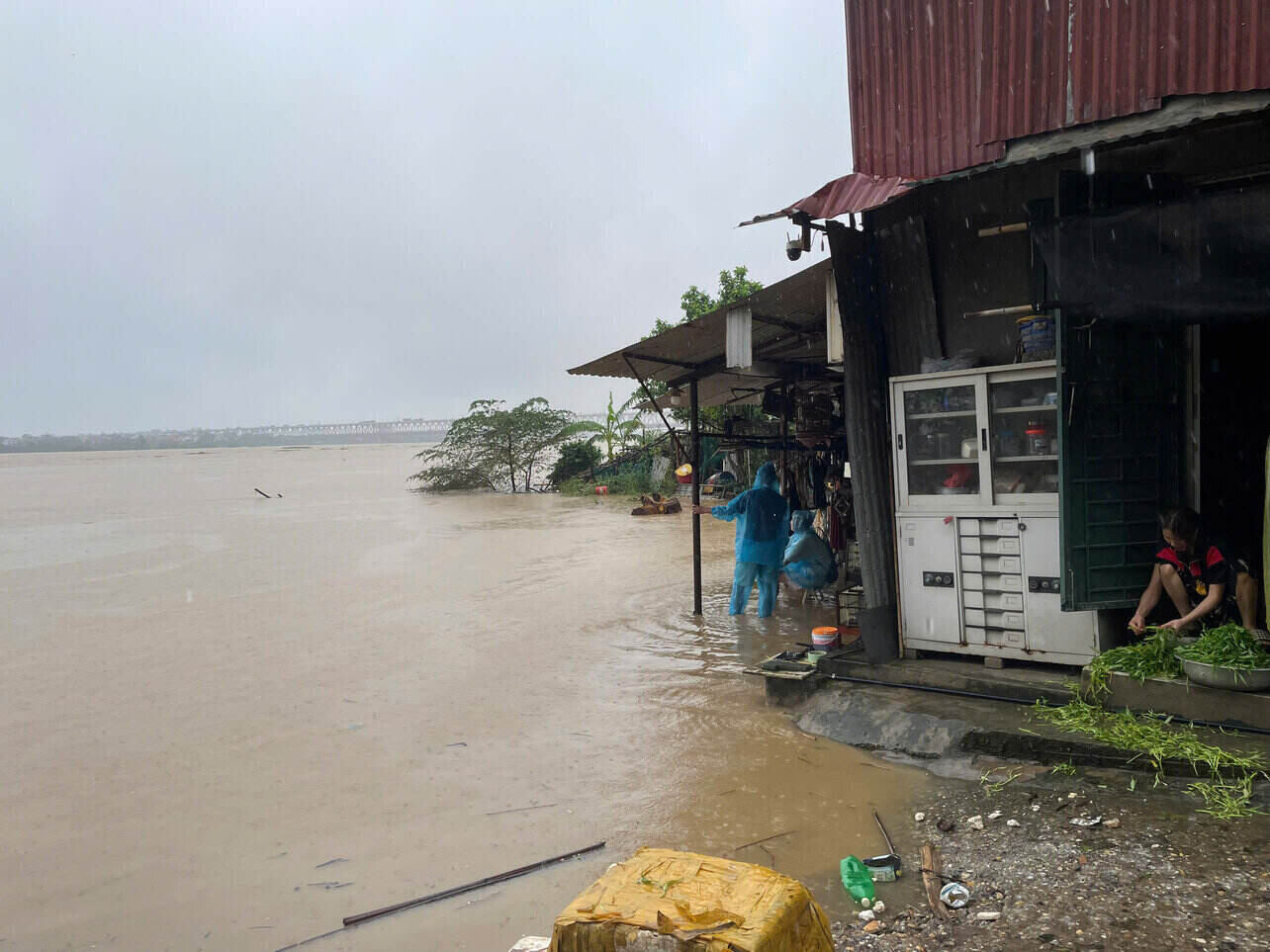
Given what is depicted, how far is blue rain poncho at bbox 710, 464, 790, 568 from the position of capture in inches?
372

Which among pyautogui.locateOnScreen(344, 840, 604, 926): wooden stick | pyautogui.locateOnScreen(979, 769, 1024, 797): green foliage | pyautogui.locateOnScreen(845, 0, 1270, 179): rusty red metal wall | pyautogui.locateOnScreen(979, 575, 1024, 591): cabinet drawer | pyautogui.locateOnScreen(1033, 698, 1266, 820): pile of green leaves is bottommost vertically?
pyautogui.locateOnScreen(344, 840, 604, 926): wooden stick

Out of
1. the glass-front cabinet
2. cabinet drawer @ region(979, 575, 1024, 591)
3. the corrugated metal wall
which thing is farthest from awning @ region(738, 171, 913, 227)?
cabinet drawer @ region(979, 575, 1024, 591)

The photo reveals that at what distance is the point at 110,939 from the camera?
13.7 feet

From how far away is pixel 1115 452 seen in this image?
17.3 ft

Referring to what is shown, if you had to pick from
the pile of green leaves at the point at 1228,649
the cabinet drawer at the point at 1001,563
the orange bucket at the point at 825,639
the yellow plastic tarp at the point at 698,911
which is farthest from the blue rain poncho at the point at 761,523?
the yellow plastic tarp at the point at 698,911

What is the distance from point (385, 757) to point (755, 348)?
18.0 feet

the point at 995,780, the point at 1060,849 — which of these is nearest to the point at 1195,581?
the point at 995,780

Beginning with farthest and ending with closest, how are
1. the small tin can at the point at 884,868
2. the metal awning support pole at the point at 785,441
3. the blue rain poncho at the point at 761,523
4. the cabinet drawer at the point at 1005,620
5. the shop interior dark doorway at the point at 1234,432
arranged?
1. the metal awning support pole at the point at 785,441
2. the blue rain poncho at the point at 761,523
3. the cabinet drawer at the point at 1005,620
4. the shop interior dark doorway at the point at 1234,432
5. the small tin can at the point at 884,868

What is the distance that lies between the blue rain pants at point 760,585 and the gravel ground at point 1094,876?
5408 mm

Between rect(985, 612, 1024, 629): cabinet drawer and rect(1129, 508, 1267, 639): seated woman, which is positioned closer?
rect(1129, 508, 1267, 639): seated woman

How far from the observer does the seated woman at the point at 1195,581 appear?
491cm

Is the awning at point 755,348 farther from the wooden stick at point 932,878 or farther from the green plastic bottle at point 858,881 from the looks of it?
the green plastic bottle at point 858,881

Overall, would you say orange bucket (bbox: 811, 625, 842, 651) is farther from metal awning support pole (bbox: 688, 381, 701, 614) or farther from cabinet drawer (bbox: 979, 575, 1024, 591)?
metal awning support pole (bbox: 688, 381, 701, 614)

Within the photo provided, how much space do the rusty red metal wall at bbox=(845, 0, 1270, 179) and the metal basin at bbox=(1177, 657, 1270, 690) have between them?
3.09m
